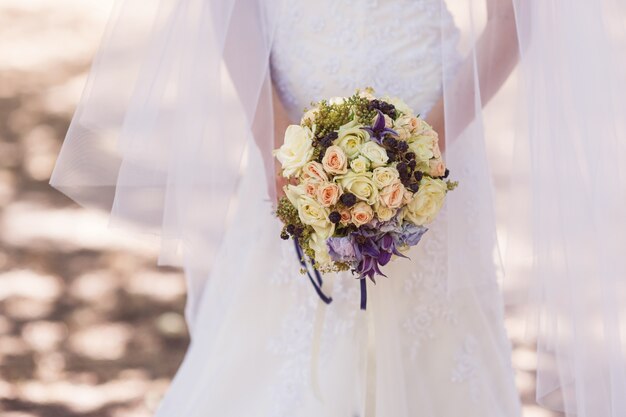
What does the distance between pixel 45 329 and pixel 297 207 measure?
2.45 m

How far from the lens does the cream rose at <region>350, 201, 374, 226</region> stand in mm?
1396

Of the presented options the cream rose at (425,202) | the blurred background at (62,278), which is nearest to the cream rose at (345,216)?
the cream rose at (425,202)

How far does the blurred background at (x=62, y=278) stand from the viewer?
3.37 m

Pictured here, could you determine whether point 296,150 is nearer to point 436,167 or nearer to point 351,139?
point 351,139

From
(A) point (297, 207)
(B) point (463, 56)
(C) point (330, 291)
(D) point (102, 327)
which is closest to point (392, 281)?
(C) point (330, 291)

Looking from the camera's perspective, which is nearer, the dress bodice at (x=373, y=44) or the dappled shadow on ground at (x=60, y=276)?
the dress bodice at (x=373, y=44)

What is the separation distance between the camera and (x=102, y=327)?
3613mm

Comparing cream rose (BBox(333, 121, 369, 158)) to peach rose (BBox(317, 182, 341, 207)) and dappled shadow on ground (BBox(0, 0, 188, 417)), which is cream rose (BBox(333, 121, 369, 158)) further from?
dappled shadow on ground (BBox(0, 0, 188, 417))

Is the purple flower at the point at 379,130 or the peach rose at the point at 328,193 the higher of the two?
the purple flower at the point at 379,130

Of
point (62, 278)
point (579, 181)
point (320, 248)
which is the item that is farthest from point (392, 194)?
point (62, 278)

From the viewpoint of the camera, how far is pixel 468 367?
1.71 m

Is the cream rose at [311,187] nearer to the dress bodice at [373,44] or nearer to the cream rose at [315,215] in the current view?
the cream rose at [315,215]

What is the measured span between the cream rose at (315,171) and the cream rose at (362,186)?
3cm

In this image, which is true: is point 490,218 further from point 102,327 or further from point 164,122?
point 102,327
